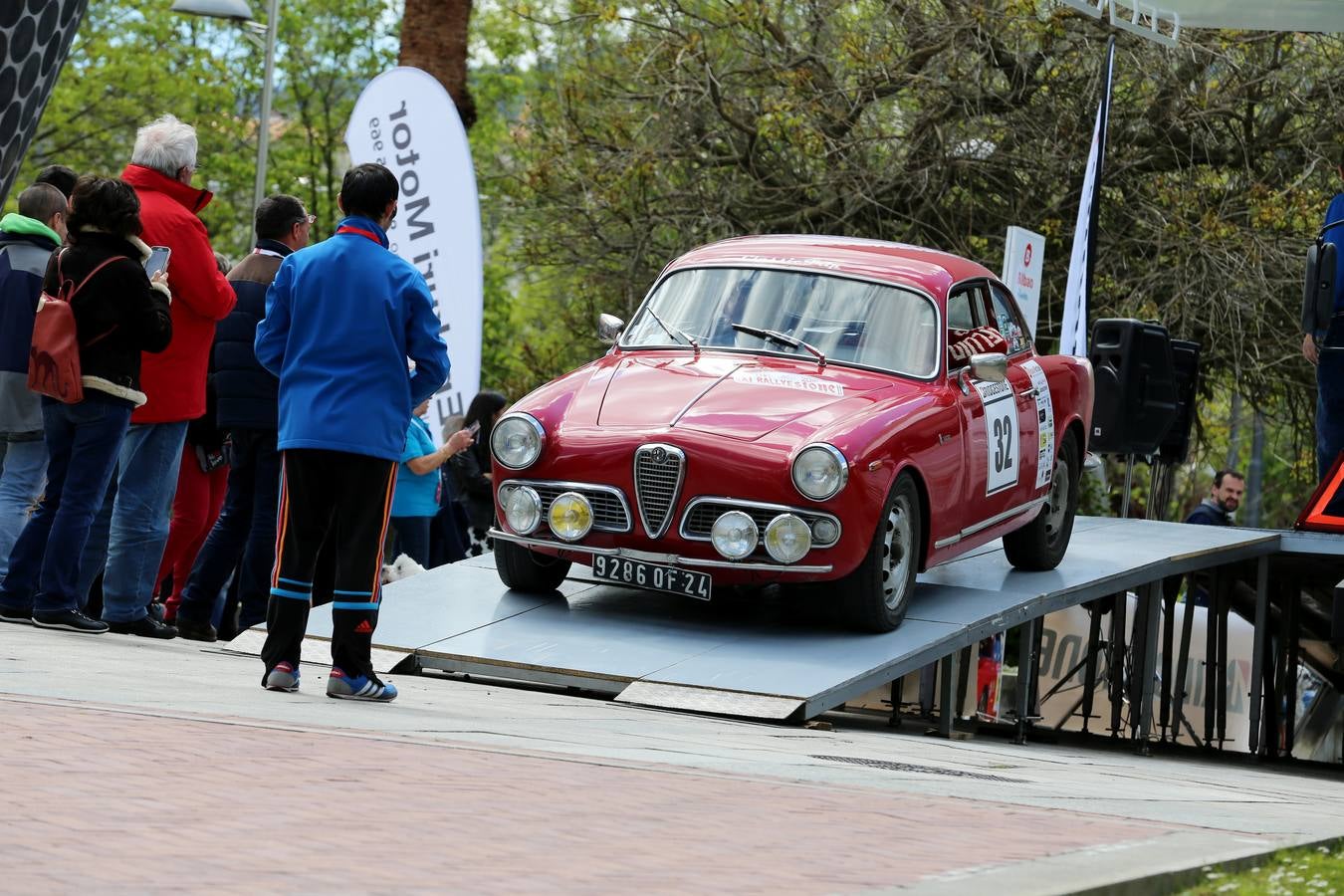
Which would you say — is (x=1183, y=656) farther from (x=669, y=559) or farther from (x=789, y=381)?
(x=669, y=559)

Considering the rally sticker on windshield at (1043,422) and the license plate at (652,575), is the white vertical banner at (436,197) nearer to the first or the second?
the rally sticker on windshield at (1043,422)

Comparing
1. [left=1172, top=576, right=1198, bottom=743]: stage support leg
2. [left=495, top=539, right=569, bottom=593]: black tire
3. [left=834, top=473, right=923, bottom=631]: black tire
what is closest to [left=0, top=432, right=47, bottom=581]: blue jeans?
[left=495, top=539, right=569, bottom=593]: black tire

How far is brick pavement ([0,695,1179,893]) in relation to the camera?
→ 395 centimetres

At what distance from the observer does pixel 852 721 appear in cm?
1032

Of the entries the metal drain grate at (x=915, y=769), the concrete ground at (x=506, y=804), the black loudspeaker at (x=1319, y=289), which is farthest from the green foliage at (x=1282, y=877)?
the black loudspeaker at (x=1319, y=289)

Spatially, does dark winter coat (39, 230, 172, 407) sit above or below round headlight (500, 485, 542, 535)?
above

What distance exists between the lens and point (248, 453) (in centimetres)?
985

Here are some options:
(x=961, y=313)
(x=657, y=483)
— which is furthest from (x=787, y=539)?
(x=961, y=313)

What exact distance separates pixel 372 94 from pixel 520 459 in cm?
626

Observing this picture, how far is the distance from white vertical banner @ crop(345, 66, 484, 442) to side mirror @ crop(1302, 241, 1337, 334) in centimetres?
568

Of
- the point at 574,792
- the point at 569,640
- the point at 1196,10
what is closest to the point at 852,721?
the point at 569,640

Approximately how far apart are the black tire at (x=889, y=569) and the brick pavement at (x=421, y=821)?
11.0 feet

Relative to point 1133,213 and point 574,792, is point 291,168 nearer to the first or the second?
point 1133,213

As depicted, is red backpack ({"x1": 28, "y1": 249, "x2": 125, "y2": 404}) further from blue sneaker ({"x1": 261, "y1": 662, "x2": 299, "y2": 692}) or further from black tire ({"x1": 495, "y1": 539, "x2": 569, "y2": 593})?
black tire ({"x1": 495, "y1": 539, "x2": 569, "y2": 593})
